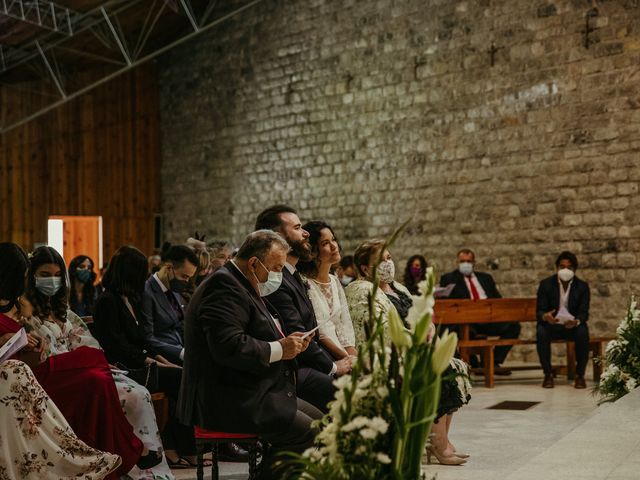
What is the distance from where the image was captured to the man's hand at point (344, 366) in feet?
13.3

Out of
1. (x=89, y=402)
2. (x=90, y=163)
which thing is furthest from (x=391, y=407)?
(x=90, y=163)

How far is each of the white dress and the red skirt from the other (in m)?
1.01

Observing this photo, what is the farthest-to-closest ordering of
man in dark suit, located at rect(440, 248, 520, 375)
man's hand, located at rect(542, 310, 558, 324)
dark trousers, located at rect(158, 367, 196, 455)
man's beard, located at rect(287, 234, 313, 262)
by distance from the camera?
man in dark suit, located at rect(440, 248, 520, 375), man's hand, located at rect(542, 310, 558, 324), dark trousers, located at rect(158, 367, 196, 455), man's beard, located at rect(287, 234, 313, 262)

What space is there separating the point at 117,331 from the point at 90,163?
9675 millimetres

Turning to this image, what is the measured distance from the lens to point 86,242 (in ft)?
46.0

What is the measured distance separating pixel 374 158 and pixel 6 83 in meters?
5.50

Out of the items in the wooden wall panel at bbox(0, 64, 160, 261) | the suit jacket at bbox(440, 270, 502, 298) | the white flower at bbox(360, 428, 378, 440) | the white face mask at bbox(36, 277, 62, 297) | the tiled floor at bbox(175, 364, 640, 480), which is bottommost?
the tiled floor at bbox(175, 364, 640, 480)

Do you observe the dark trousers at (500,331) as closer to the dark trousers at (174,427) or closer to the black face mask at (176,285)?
the black face mask at (176,285)

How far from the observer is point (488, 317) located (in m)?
7.97

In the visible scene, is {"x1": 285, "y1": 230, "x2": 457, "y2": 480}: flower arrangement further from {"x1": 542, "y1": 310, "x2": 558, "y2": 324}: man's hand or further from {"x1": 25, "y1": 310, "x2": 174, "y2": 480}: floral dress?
{"x1": 542, "y1": 310, "x2": 558, "y2": 324}: man's hand

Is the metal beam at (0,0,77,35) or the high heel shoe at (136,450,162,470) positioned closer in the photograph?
the high heel shoe at (136,450,162,470)

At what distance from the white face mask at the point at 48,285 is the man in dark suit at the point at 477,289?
5.41 meters

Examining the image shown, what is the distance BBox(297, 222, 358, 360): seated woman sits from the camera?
432 centimetres

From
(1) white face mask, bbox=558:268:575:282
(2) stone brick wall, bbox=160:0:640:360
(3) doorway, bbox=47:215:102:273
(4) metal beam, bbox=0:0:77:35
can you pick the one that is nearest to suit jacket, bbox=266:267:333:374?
(1) white face mask, bbox=558:268:575:282
